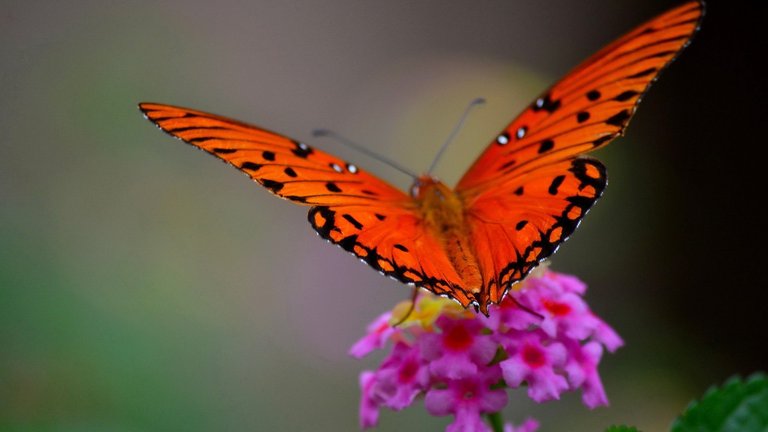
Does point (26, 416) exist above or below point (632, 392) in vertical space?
below

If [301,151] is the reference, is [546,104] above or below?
above

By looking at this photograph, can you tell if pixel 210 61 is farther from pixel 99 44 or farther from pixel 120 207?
pixel 120 207

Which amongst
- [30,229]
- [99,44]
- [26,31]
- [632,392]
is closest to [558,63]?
[632,392]

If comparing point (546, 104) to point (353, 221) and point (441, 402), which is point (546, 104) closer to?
point (353, 221)

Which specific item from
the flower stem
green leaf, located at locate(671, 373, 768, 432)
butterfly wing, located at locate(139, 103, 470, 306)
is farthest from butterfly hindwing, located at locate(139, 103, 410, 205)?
green leaf, located at locate(671, 373, 768, 432)

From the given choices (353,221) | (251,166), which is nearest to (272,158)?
(251,166)

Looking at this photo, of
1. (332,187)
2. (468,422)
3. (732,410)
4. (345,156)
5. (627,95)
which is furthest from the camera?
(345,156)

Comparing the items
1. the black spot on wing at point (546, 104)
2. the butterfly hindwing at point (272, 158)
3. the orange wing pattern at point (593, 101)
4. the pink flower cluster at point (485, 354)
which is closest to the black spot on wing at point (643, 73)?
the orange wing pattern at point (593, 101)
